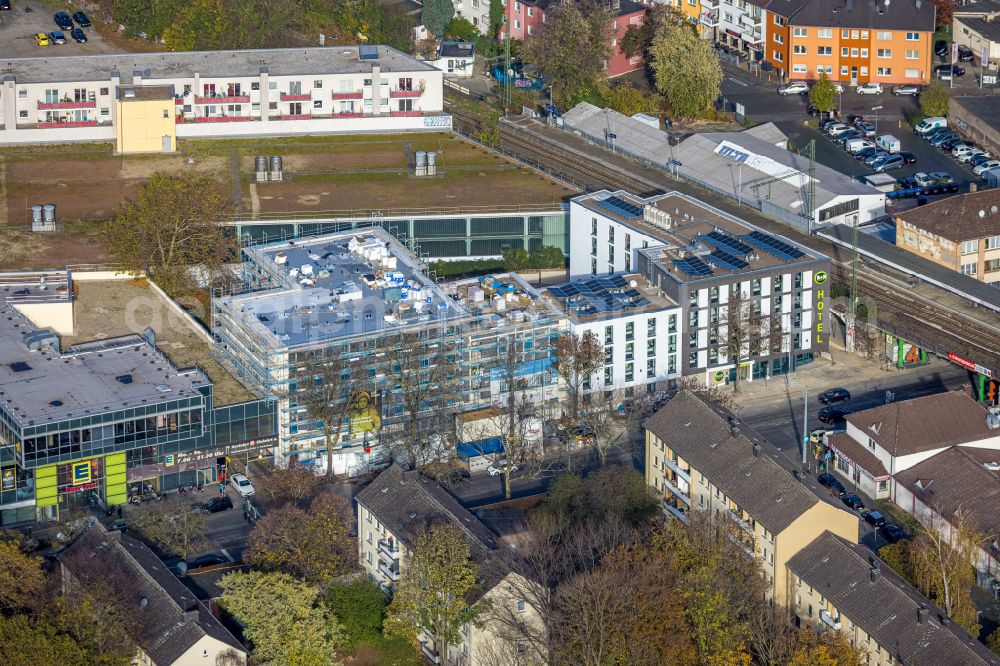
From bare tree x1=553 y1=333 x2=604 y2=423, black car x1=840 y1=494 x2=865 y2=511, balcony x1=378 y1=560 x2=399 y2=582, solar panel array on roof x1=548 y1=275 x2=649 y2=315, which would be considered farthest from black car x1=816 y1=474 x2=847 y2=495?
balcony x1=378 y1=560 x2=399 y2=582

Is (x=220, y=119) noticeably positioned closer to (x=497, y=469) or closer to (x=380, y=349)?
(x=380, y=349)

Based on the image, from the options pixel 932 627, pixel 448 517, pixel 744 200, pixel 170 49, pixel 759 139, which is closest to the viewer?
pixel 932 627

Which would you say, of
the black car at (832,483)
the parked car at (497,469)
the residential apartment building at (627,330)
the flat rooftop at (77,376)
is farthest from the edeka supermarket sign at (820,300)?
the flat rooftop at (77,376)

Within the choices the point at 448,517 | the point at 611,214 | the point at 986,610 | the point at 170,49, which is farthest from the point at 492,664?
the point at 170,49

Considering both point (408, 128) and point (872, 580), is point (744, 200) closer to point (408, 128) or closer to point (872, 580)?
point (408, 128)

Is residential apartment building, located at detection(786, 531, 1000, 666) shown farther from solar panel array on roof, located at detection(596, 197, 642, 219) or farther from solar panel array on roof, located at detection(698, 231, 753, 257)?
solar panel array on roof, located at detection(596, 197, 642, 219)
